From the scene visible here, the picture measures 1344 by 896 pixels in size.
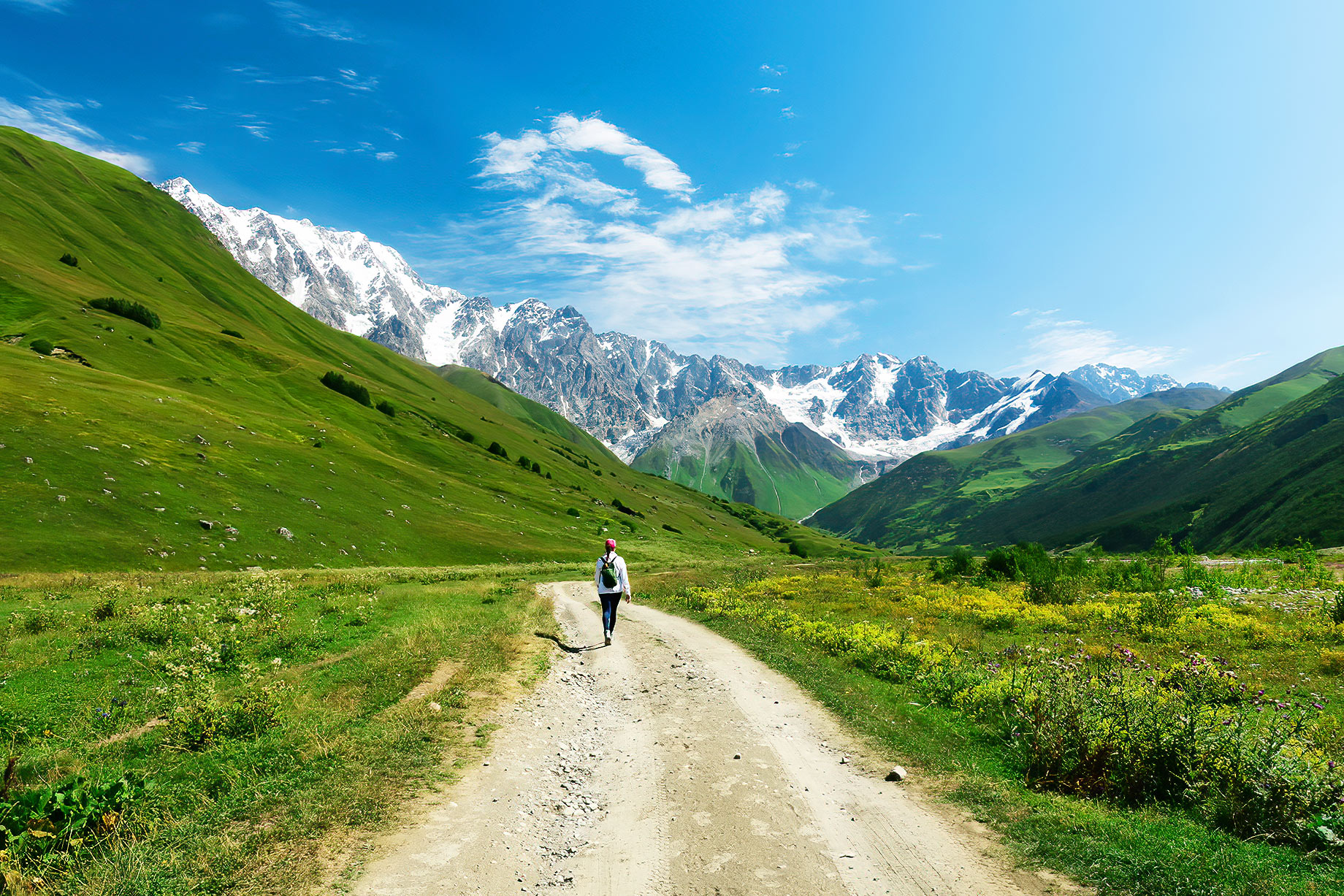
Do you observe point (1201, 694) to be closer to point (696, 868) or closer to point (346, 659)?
point (696, 868)

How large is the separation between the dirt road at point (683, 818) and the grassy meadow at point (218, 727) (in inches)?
51.1

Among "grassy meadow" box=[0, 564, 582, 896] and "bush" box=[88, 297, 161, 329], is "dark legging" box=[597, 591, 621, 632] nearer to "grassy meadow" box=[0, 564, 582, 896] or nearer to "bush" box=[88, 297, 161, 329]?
"grassy meadow" box=[0, 564, 582, 896]

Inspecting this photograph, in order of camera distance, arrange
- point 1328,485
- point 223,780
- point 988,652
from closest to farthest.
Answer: point 223,780 → point 988,652 → point 1328,485

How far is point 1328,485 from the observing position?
12625 centimetres

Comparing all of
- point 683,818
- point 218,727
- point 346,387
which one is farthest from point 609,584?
point 346,387

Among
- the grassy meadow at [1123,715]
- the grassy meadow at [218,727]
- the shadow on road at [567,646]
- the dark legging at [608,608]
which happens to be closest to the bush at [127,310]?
the grassy meadow at [218,727]

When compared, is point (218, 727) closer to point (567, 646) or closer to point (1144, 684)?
point (567, 646)

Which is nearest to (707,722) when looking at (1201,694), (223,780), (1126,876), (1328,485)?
(1126,876)

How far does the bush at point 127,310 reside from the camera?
103500 mm

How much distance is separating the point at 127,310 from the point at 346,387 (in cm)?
4255

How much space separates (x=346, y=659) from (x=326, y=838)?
11.2 meters

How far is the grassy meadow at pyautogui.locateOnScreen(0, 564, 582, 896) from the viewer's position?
23.9 ft

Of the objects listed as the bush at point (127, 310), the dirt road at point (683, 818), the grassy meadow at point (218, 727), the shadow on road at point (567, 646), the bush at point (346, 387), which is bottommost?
the shadow on road at point (567, 646)

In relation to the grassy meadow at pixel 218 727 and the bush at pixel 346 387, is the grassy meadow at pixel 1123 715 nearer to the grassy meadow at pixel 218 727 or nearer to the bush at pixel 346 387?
the grassy meadow at pixel 218 727
